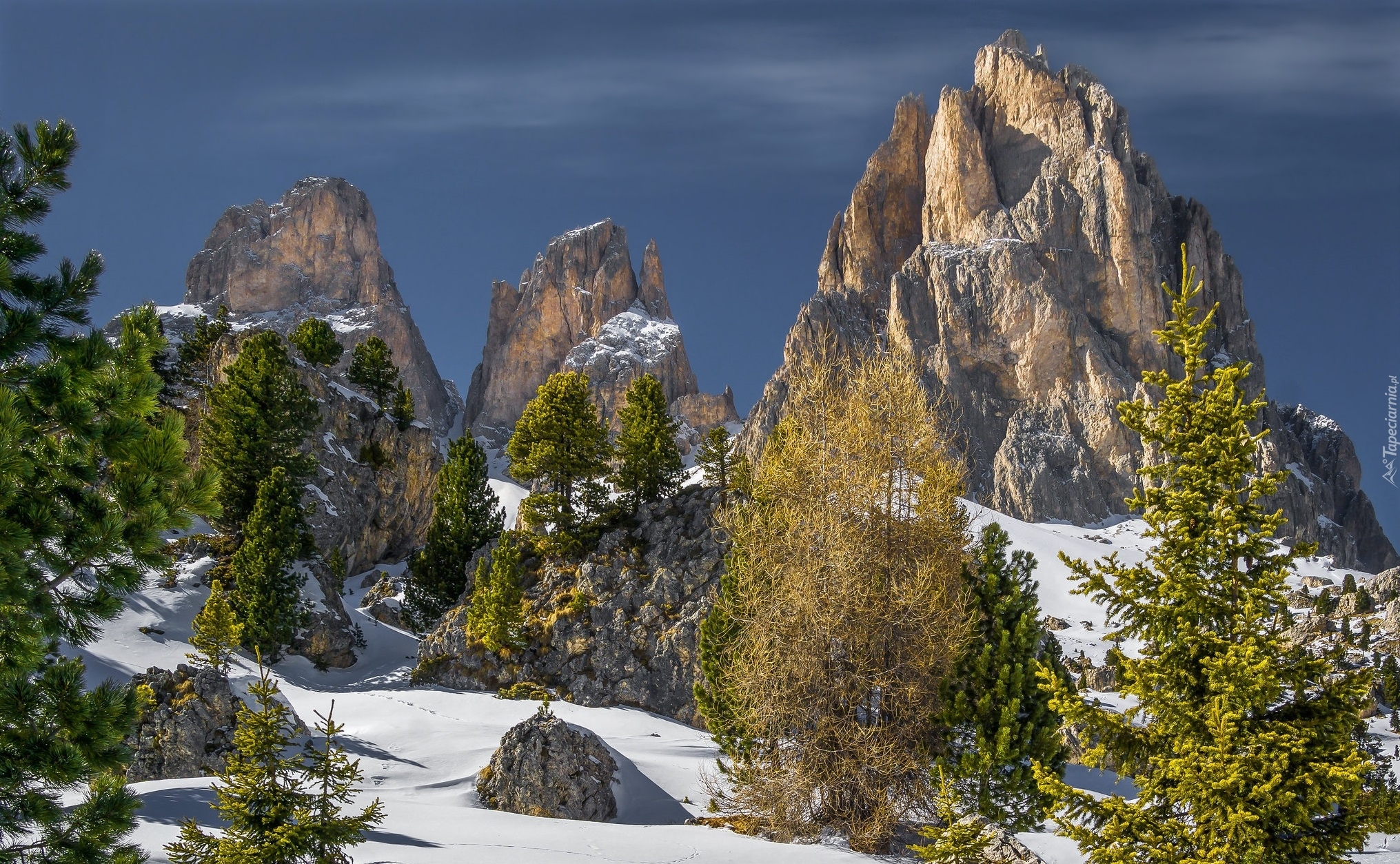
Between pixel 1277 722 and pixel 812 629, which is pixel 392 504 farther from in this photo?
pixel 1277 722

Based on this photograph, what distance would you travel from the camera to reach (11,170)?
240 inches

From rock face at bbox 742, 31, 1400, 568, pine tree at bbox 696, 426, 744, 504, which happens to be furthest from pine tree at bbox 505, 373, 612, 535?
rock face at bbox 742, 31, 1400, 568

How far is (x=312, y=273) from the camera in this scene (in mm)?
153875

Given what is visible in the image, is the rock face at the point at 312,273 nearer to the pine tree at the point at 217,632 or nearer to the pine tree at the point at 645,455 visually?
the pine tree at the point at 645,455

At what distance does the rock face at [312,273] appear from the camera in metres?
151

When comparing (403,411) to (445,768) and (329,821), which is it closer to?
(445,768)

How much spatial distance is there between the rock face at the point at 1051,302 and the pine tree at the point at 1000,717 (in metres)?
94.3

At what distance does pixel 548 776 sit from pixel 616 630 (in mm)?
14606

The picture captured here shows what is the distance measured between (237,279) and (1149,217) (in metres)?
140

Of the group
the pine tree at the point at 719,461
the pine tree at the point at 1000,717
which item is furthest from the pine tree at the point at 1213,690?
the pine tree at the point at 719,461

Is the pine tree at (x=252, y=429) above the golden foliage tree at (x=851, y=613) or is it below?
above

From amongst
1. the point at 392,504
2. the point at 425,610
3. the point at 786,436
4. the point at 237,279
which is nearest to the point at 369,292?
the point at 237,279

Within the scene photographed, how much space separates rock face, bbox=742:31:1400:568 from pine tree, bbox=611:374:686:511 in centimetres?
7178

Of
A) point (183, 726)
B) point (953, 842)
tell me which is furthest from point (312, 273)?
point (953, 842)
